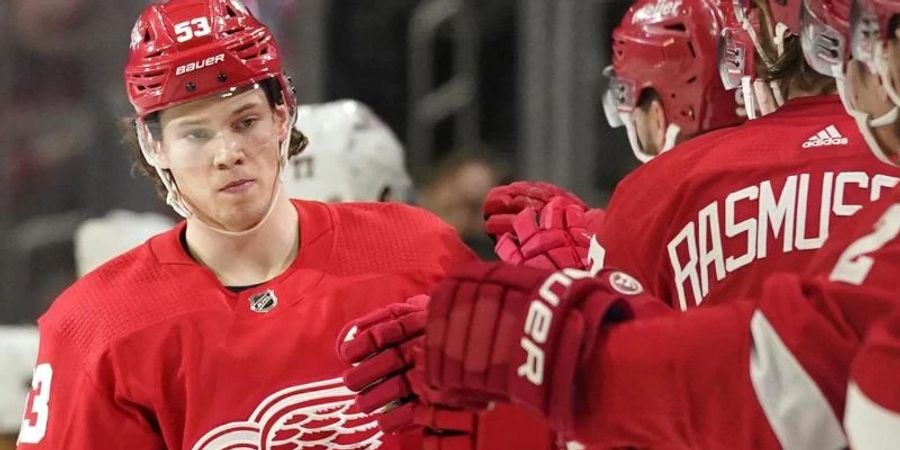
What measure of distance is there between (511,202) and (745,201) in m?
0.72

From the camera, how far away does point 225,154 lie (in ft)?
7.32

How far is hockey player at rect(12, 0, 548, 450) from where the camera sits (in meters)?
2.20

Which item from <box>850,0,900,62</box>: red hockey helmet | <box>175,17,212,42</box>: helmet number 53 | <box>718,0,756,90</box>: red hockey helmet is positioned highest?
<box>850,0,900,62</box>: red hockey helmet

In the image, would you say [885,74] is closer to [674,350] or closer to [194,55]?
[674,350]

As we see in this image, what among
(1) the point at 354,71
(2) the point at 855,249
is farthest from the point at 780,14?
(1) the point at 354,71

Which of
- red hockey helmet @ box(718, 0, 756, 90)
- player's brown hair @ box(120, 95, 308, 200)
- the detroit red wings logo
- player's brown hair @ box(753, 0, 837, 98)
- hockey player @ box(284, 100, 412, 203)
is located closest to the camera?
player's brown hair @ box(753, 0, 837, 98)

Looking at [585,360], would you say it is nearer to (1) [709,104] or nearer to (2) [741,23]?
(2) [741,23]

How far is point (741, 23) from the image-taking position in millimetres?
1917

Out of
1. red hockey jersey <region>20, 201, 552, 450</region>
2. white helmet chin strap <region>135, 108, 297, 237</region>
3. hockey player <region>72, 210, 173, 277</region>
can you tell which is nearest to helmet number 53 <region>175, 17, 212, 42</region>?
white helmet chin strap <region>135, 108, 297, 237</region>

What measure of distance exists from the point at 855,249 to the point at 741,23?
26.4 inches

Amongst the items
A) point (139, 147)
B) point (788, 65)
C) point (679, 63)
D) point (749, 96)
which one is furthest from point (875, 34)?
point (139, 147)

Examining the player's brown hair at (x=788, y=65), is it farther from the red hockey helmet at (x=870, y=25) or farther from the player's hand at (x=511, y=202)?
the player's hand at (x=511, y=202)

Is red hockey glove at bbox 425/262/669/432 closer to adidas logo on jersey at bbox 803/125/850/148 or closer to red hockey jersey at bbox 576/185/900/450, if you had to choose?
red hockey jersey at bbox 576/185/900/450

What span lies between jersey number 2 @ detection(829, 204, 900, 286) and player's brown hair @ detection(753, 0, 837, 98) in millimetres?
538
